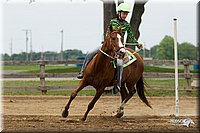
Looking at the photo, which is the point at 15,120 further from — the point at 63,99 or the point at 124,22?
the point at 63,99

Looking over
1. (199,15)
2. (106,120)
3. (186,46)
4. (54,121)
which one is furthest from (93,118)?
(186,46)

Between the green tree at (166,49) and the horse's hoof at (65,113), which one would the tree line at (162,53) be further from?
the horse's hoof at (65,113)

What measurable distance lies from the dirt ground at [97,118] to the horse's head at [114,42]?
4.90 ft

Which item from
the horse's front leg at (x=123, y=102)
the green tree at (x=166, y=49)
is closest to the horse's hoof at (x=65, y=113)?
the horse's front leg at (x=123, y=102)

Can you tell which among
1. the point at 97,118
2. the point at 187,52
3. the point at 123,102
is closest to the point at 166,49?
the point at 187,52

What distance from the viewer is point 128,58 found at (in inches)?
385

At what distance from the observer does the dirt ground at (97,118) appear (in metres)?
7.57

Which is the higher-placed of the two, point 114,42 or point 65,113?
point 114,42

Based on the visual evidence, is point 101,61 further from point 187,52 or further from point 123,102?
point 187,52

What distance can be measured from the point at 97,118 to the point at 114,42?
6.36 ft

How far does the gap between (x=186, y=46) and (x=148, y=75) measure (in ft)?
238

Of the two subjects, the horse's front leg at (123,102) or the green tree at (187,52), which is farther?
the green tree at (187,52)

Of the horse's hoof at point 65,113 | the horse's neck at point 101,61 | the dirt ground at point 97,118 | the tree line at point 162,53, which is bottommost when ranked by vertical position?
the dirt ground at point 97,118

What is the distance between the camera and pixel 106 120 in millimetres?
9180
